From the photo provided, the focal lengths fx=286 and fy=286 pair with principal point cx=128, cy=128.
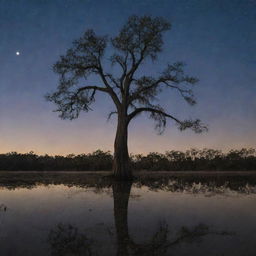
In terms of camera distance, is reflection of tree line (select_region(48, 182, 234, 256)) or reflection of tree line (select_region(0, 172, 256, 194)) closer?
reflection of tree line (select_region(48, 182, 234, 256))

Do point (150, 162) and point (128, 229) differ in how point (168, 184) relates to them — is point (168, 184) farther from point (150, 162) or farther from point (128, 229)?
point (150, 162)

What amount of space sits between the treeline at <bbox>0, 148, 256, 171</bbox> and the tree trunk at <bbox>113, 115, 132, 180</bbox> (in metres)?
9.91

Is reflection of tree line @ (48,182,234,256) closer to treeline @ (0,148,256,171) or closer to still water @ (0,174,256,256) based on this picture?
still water @ (0,174,256,256)

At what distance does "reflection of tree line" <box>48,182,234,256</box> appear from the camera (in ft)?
8.98

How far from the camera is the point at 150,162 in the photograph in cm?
2650

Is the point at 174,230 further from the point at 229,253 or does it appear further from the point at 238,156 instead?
the point at 238,156

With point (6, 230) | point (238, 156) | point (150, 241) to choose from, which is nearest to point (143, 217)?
point (150, 241)

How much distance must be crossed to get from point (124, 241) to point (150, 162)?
23.6 metres

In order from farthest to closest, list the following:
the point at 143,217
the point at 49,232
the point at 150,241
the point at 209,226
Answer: the point at 143,217
the point at 209,226
the point at 49,232
the point at 150,241

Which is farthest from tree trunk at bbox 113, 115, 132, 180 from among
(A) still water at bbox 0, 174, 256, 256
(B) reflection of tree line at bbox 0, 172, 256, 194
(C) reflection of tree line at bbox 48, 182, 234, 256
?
(C) reflection of tree line at bbox 48, 182, 234, 256

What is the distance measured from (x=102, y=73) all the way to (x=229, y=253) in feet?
51.4

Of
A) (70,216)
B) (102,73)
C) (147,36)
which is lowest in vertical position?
(70,216)

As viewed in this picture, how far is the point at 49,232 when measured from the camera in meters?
3.51

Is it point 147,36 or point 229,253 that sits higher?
point 147,36
